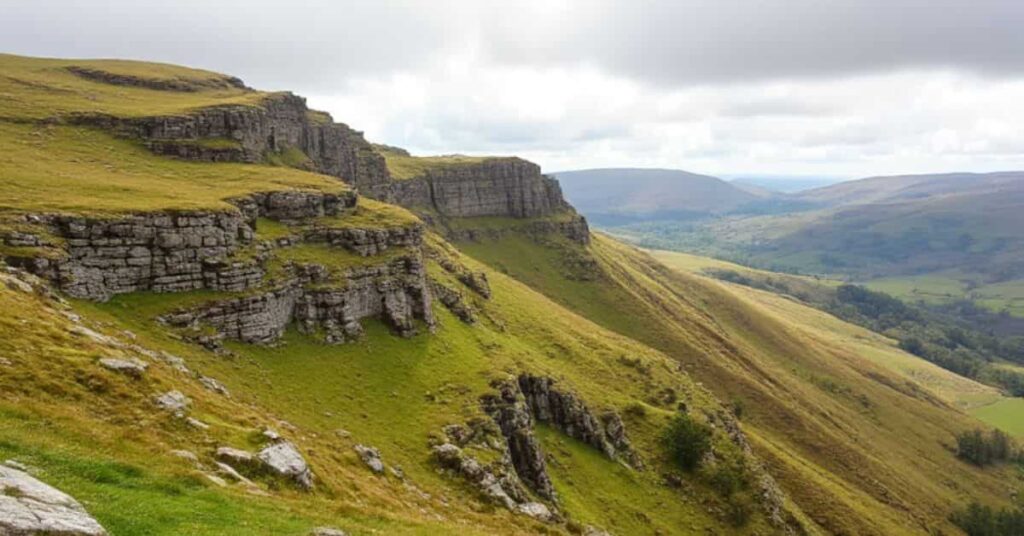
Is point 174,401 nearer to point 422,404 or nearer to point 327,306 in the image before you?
point 422,404

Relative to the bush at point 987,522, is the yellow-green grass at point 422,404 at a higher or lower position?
higher

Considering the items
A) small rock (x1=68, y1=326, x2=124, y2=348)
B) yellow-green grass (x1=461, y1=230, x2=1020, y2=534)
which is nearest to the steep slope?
small rock (x1=68, y1=326, x2=124, y2=348)

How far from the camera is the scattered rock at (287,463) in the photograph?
36.4m

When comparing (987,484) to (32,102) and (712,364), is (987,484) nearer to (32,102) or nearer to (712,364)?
(712,364)

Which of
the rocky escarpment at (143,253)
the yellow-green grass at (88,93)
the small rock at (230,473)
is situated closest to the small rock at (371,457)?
the small rock at (230,473)

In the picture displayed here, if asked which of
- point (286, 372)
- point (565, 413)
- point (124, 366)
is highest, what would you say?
point (124, 366)

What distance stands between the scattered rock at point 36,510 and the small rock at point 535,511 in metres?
41.8

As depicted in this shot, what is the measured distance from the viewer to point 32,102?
92375 mm

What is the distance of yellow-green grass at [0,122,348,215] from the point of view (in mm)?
57031

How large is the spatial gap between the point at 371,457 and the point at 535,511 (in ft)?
57.5

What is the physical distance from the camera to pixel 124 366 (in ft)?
124

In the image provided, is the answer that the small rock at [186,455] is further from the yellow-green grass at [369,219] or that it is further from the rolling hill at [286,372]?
the yellow-green grass at [369,219]

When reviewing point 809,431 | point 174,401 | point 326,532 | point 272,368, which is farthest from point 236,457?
point 809,431

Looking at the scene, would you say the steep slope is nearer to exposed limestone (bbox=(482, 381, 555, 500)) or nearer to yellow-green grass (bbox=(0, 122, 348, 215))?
exposed limestone (bbox=(482, 381, 555, 500))
